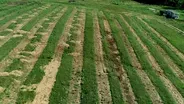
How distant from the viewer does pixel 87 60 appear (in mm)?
20953

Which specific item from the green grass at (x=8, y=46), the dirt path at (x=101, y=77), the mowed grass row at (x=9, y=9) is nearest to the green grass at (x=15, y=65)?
the green grass at (x=8, y=46)

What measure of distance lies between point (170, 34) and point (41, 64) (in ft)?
58.1

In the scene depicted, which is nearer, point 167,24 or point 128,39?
point 128,39

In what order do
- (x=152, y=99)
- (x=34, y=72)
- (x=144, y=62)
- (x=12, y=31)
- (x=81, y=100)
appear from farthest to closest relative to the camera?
(x=12, y=31), (x=144, y=62), (x=34, y=72), (x=152, y=99), (x=81, y=100)

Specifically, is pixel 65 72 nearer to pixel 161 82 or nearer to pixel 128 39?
pixel 161 82

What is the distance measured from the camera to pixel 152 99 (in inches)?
644

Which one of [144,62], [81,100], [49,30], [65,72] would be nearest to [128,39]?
[144,62]

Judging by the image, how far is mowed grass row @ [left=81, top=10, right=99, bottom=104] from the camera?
15.6 metres

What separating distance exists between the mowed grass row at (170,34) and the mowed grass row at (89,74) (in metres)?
8.30

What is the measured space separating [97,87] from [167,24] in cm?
2339

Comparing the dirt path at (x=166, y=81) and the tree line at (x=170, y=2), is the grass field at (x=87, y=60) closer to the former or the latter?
the dirt path at (x=166, y=81)

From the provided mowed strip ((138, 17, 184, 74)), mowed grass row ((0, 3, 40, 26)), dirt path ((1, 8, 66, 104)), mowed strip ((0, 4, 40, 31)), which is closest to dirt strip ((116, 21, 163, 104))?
mowed strip ((138, 17, 184, 74))

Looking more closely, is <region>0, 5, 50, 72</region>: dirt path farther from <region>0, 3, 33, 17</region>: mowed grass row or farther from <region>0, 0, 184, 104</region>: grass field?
<region>0, 3, 33, 17</region>: mowed grass row

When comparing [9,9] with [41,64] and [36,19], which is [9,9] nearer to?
[36,19]
